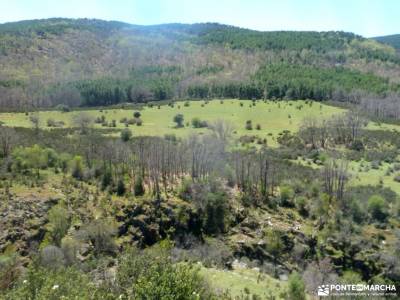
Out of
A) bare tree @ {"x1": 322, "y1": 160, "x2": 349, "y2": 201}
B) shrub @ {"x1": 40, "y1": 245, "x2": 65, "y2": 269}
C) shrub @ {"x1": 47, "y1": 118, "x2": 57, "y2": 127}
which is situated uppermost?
shrub @ {"x1": 47, "y1": 118, "x2": 57, "y2": 127}

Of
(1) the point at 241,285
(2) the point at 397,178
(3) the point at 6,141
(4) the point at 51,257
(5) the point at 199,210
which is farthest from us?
(2) the point at 397,178

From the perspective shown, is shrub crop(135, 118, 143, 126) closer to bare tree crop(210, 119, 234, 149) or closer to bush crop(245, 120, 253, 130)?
bare tree crop(210, 119, 234, 149)

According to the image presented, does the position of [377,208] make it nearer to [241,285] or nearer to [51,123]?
[241,285]

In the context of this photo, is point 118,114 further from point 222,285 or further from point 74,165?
point 222,285

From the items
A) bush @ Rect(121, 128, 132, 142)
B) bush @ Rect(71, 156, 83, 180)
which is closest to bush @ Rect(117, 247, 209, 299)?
bush @ Rect(71, 156, 83, 180)

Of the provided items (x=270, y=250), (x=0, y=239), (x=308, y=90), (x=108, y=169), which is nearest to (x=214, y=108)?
(x=308, y=90)

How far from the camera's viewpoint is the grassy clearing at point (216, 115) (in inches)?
4483

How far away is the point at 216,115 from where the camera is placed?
428ft

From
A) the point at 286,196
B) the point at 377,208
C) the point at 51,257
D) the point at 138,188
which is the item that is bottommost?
the point at 377,208

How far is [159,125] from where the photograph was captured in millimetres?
119438

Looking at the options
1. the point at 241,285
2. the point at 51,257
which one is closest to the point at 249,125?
the point at 51,257

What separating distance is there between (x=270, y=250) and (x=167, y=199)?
52.9ft

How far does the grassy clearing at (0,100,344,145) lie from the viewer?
374 ft

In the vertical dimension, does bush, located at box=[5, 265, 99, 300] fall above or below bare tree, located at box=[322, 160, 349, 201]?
above
